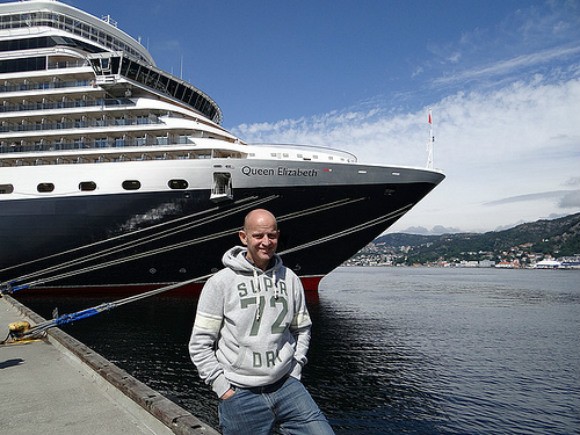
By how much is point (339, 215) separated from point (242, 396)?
17781 mm

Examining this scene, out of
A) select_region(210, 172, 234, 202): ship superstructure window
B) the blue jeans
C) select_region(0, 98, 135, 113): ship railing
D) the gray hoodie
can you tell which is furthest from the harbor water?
select_region(0, 98, 135, 113): ship railing

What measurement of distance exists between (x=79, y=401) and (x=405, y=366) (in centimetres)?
1003

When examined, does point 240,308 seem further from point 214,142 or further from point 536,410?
point 214,142

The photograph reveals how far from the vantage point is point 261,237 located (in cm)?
285

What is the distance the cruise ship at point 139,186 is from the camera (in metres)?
19.0

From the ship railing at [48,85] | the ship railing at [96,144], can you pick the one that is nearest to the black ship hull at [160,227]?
the ship railing at [96,144]

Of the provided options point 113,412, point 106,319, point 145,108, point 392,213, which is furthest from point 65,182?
point 113,412

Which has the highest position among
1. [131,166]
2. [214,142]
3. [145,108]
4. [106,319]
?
[145,108]

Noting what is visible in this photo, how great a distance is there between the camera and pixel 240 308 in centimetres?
279

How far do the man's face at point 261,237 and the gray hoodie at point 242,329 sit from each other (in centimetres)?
9

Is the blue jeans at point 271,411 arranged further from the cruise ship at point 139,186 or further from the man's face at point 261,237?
the cruise ship at point 139,186

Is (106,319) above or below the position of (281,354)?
below

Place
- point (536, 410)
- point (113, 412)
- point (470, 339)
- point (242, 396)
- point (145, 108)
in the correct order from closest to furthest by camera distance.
Result: point (242, 396) → point (113, 412) → point (536, 410) → point (470, 339) → point (145, 108)

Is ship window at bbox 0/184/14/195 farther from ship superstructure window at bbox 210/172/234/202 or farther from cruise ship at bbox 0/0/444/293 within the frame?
ship superstructure window at bbox 210/172/234/202
